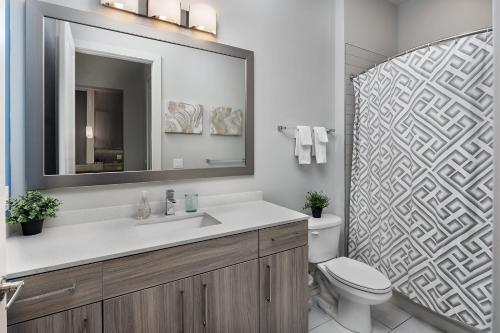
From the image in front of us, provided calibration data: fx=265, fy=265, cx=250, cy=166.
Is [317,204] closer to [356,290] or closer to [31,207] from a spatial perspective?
[356,290]

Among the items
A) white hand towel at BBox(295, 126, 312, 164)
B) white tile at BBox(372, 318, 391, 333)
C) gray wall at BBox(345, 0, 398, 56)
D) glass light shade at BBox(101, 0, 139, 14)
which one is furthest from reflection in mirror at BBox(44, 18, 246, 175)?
white tile at BBox(372, 318, 391, 333)

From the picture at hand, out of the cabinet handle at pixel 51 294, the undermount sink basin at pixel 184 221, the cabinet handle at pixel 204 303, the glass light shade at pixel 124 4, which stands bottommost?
the cabinet handle at pixel 204 303

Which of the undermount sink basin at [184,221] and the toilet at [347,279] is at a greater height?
the undermount sink basin at [184,221]

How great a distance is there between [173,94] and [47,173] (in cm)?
81

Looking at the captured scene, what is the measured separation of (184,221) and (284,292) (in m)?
Answer: 0.72

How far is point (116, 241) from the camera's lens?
1.16 metres

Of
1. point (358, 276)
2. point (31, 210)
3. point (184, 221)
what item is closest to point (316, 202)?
point (358, 276)

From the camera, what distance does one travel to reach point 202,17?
1.73m

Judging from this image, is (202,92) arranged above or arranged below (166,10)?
below

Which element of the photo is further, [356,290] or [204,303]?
[356,290]

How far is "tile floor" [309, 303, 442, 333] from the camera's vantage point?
1885mm

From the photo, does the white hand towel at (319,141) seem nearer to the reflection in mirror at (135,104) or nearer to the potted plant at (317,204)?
the potted plant at (317,204)

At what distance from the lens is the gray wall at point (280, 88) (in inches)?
73.6

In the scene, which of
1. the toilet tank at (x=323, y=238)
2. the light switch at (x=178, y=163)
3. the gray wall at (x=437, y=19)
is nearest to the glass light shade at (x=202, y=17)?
the light switch at (x=178, y=163)
